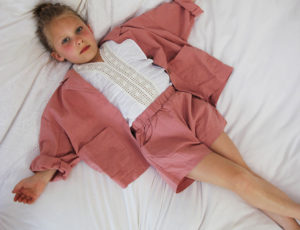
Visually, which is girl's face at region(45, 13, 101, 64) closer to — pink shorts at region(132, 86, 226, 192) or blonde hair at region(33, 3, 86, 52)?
blonde hair at region(33, 3, 86, 52)

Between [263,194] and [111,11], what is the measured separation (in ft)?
3.06

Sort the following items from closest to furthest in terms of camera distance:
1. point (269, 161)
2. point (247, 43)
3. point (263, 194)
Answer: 1. point (263, 194)
2. point (269, 161)
3. point (247, 43)

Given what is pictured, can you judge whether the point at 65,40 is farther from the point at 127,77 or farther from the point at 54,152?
the point at 54,152

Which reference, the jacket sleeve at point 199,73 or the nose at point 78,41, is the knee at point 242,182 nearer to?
the jacket sleeve at point 199,73

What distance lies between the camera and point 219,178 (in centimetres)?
87

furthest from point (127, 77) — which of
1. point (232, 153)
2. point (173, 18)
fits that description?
point (232, 153)

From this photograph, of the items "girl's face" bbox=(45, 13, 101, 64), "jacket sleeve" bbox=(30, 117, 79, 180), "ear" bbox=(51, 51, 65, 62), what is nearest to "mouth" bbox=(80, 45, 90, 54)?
"girl's face" bbox=(45, 13, 101, 64)

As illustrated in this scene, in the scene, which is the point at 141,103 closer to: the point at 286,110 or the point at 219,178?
the point at 219,178

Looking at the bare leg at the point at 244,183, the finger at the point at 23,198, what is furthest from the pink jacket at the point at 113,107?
the bare leg at the point at 244,183

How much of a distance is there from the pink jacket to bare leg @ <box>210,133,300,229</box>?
0.61 feet

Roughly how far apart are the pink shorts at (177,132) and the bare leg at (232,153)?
0.08ft

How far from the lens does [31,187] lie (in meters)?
0.88

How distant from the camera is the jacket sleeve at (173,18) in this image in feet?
3.77

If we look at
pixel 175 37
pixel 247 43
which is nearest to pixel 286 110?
pixel 247 43
